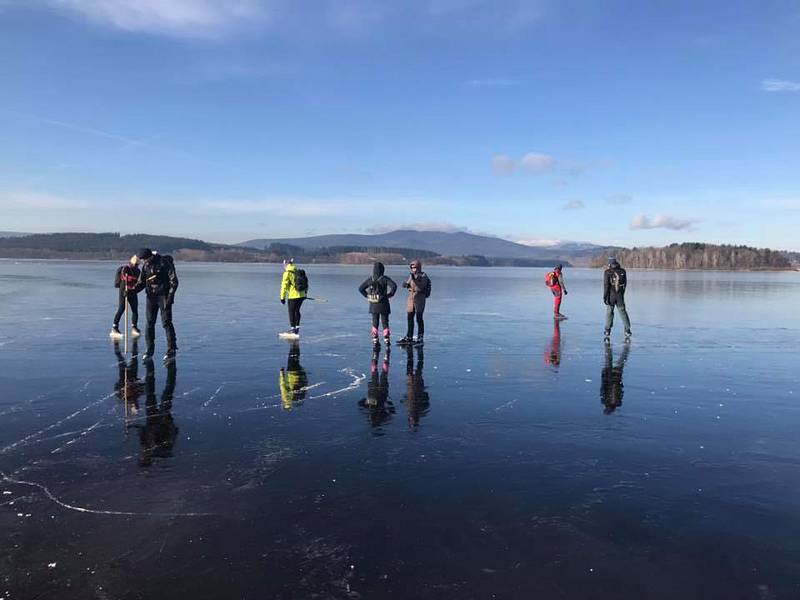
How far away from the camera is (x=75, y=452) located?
636cm

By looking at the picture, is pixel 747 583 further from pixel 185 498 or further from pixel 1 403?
pixel 1 403

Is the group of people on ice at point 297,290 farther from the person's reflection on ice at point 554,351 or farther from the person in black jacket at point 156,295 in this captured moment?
the person's reflection on ice at point 554,351

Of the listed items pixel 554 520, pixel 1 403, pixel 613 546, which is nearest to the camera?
pixel 613 546

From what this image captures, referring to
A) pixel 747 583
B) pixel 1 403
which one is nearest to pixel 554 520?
pixel 747 583

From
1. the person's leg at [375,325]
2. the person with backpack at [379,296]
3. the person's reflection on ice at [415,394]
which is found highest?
the person with backpack at [379,296]

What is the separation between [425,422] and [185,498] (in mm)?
3381

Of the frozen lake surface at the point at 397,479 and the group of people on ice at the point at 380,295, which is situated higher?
the group of people on ice at the point at 380,295

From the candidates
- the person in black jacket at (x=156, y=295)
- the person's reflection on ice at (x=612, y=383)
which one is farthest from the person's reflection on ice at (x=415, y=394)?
the person in black jacket at (x=156, y=295)

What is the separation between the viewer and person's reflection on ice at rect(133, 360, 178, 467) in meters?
6.38

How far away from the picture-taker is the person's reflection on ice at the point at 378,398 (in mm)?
7969

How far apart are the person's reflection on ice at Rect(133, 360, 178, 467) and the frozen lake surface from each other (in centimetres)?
4

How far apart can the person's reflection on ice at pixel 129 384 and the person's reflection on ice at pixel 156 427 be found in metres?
0.14

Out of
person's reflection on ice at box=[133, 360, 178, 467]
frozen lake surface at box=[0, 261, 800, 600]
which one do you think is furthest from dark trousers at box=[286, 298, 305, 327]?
person's reflection on ice at box=[133, 360, 178, 467]

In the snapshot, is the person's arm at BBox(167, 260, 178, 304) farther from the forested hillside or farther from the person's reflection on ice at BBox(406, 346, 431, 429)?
the forested hillside
